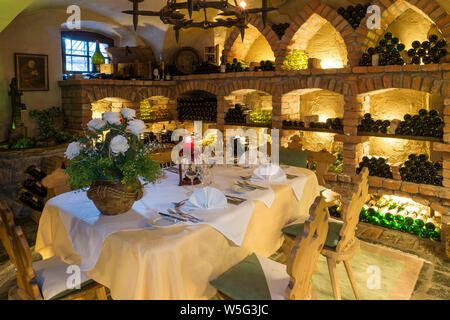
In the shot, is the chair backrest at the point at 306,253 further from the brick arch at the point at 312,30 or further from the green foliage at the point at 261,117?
the green foliage at the point at 261,117

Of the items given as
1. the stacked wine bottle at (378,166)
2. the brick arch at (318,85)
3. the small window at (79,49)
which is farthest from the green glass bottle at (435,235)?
the small window at (79,49)

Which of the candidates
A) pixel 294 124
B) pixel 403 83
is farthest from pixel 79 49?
pixel 403 83

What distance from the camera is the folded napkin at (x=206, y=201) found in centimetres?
Result: 227

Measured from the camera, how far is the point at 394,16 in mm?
4121

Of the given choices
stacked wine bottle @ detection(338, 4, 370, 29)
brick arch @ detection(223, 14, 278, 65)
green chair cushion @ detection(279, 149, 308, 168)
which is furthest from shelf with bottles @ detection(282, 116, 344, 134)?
stacked wine bottle @ detection(338, 4, 370, 29)

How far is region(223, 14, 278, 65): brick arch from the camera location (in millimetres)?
4902

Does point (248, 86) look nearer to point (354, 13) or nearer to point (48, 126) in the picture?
point (354, 13)

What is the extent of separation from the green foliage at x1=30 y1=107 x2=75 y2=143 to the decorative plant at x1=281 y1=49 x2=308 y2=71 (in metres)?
3.15

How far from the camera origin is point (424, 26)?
409 cm

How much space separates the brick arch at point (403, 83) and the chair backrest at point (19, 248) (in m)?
3.74

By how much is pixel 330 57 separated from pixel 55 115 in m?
4.02

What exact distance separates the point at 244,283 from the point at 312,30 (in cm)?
393
